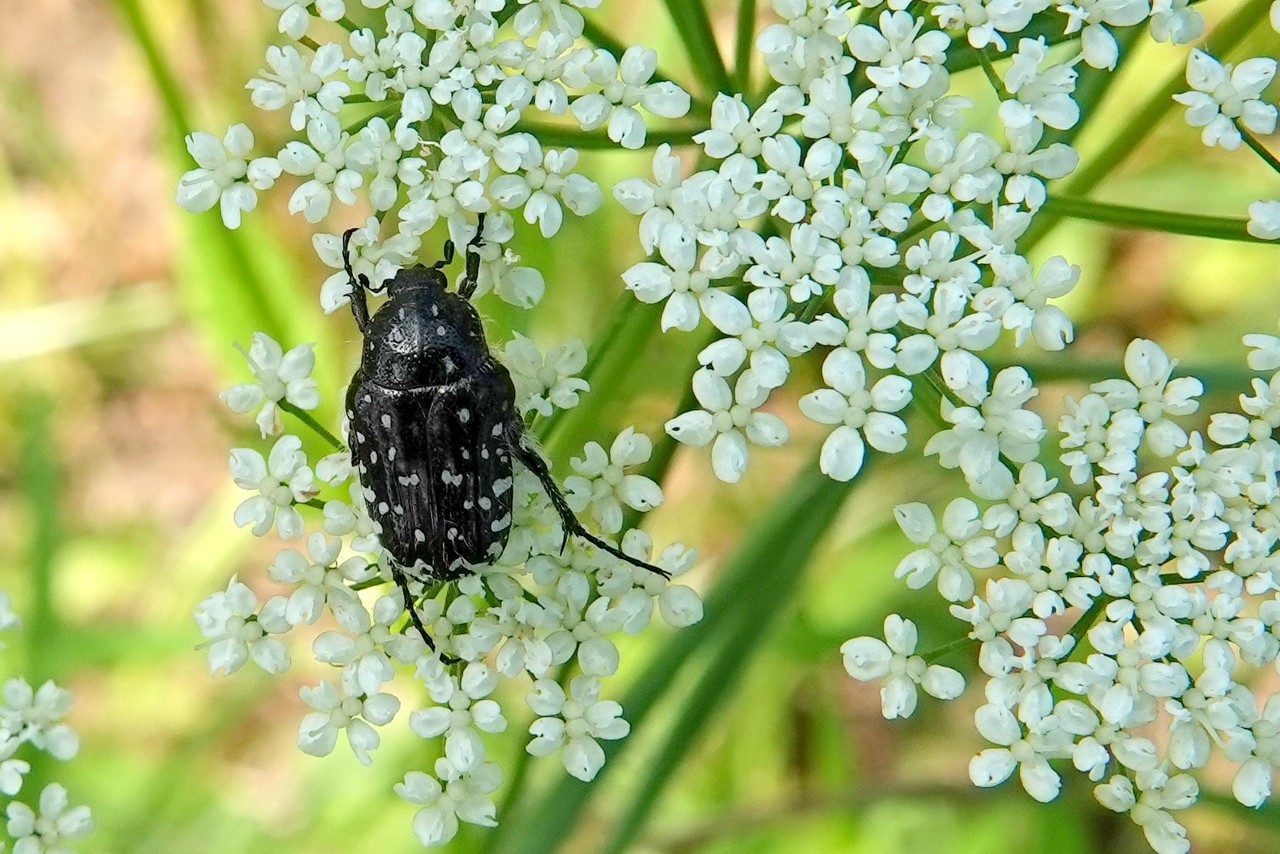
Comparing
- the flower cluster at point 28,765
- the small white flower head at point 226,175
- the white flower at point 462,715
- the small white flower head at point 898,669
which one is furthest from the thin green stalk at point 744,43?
the flower cluster at point 28,765

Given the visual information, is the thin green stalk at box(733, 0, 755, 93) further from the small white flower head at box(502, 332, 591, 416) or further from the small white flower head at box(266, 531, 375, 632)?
the small white flower head at box(266, 531, 375, 632)

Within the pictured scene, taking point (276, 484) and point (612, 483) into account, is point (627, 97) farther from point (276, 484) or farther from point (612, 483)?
point (276, 484)

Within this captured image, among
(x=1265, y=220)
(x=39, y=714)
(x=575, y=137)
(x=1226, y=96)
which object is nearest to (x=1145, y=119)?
(x=1226, y=96)

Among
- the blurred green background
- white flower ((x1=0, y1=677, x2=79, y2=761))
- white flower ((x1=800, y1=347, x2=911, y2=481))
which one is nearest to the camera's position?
white flower ((x1=800, y1=347, x2=911, y2=481))

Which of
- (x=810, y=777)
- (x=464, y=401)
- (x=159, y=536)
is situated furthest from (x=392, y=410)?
(x=159, y=536)

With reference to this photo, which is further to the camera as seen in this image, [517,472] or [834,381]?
[517,472]

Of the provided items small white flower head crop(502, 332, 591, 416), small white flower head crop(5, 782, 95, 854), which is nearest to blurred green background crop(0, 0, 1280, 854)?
small white flower head crop(502, 332, 591, 416)
